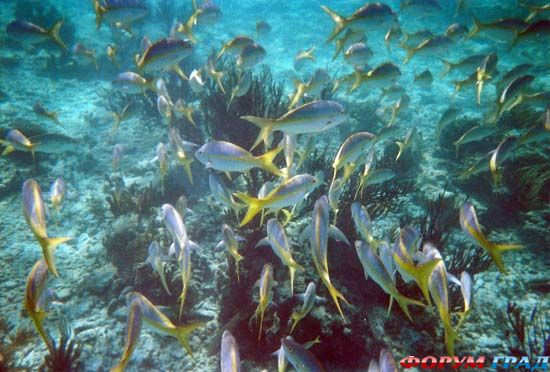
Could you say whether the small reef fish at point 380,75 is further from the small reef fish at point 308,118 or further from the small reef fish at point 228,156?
the small reef fish at point 228,156

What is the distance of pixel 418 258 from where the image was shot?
2.96m

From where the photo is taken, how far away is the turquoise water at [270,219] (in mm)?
2762

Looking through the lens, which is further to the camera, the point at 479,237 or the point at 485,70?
the point at 485,70

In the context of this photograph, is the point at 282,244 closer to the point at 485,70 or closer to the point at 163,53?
the point at 163,53

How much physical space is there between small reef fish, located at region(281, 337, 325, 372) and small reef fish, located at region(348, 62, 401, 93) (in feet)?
13.7

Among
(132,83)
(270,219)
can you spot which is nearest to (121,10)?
(132,83)

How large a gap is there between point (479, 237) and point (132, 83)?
5.82m

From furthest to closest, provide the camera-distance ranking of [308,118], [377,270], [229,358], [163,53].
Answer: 1. [163,53]
2. [308,118]
3. [377,270]
4. [229,358]

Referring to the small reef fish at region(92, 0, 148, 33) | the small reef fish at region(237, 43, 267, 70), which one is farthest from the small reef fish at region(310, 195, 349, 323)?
the small reef fish at region(92, 0, 148, 33)

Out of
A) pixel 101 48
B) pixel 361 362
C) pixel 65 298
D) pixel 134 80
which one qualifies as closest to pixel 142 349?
pixel 65 298

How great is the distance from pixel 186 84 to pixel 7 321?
24.8 ft

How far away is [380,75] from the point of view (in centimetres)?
506

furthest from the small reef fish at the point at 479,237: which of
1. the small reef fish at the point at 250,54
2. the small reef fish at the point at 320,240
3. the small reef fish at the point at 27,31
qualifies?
the small reef fish at the point at 27,31

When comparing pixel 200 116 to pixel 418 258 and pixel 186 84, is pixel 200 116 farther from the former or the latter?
pixel 418 258
